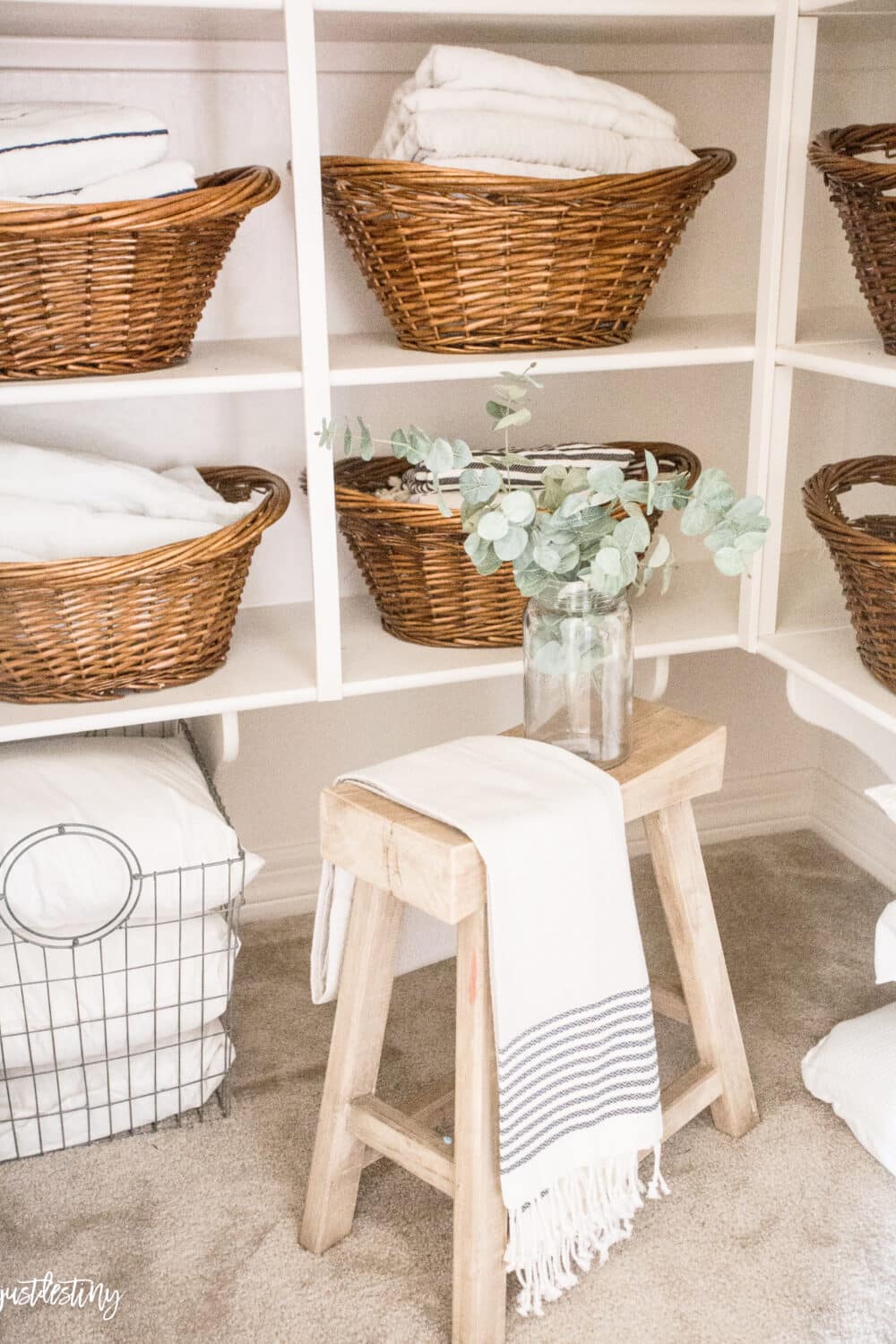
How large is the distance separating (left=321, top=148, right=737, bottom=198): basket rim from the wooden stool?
0.57m

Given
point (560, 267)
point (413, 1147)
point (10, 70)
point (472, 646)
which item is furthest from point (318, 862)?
point (10, 70)

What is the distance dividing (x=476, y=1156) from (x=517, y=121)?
42.5 inches

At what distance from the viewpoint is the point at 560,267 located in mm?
1458

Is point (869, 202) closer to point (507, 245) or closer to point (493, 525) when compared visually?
point (507, 245)

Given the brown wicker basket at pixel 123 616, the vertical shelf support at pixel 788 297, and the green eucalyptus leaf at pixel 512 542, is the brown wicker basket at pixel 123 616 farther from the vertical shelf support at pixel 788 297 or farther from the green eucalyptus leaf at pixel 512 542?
the vertical shelf support at pixel 788 297

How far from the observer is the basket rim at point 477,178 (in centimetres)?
136

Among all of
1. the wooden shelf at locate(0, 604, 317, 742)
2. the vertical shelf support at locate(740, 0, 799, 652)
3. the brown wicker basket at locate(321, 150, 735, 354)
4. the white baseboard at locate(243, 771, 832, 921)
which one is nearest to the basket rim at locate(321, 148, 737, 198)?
the brown wicker basket at locate(321, 150, 735, 354)

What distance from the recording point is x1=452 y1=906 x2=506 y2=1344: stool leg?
Result: 3.93 ft

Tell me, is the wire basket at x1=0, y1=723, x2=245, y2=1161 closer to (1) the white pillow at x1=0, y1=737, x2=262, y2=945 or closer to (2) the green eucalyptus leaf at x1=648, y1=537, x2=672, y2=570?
(1) the white pillow at x1=0, y1=737, x2=262, y2=945

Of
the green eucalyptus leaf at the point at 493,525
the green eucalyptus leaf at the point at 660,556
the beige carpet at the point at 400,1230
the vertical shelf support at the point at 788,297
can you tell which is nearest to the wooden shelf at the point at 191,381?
the green eucalyptus leaf at the point at 493,525

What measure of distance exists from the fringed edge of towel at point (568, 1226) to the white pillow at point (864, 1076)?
286 millimetres

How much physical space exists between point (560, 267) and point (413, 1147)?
3.12ft

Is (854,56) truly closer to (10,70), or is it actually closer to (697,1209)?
(10,70)

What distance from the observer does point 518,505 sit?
119cm
